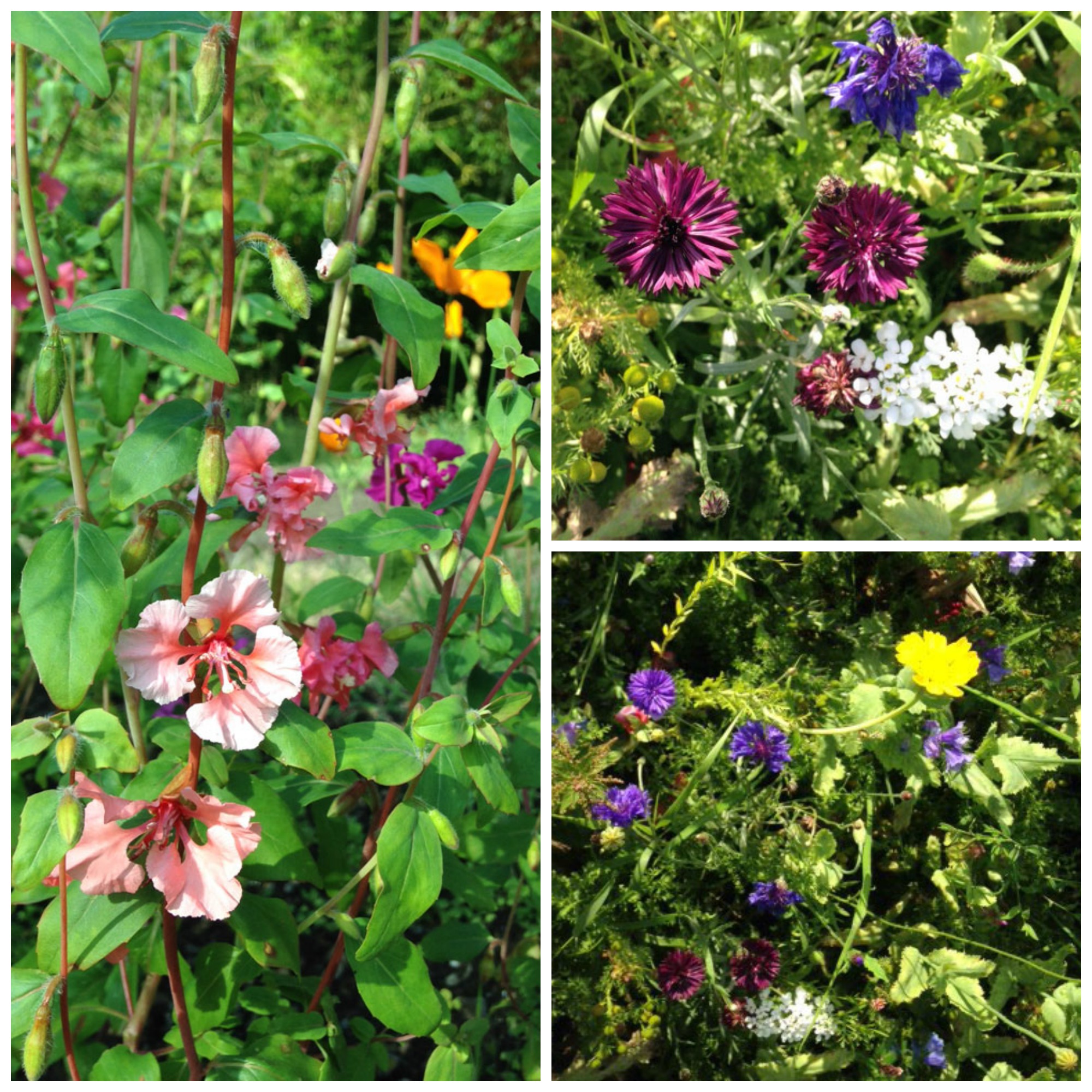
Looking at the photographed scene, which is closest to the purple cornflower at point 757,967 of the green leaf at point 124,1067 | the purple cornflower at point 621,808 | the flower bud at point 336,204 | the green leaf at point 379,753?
the purple cornflower at point 621,808

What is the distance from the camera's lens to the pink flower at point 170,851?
69 centimetres

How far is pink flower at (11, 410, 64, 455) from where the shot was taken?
4.36 ft

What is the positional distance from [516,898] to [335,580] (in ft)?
1.24

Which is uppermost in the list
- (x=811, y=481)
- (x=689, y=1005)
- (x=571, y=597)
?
(x=811, y=481)

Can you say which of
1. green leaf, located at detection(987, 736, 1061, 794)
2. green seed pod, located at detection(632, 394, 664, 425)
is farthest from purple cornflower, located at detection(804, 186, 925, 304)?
green leaf, located at detection(987, 736, 1061, 794)

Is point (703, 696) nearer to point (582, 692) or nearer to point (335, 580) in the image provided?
point (582, 692)

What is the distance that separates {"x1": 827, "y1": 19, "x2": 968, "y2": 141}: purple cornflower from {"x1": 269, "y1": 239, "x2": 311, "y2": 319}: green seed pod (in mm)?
512

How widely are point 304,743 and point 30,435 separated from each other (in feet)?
2.95

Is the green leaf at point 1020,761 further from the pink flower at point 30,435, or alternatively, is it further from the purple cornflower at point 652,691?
the pink flower at point 30,435

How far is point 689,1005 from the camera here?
36.4 inches

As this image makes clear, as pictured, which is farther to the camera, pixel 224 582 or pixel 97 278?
pixel 97 278

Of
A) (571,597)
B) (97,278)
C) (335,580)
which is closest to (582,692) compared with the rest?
(571,597)

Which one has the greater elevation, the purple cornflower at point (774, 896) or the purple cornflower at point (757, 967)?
the purple cornflower at point (774, 896)

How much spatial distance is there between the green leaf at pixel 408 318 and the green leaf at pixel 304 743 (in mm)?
249
